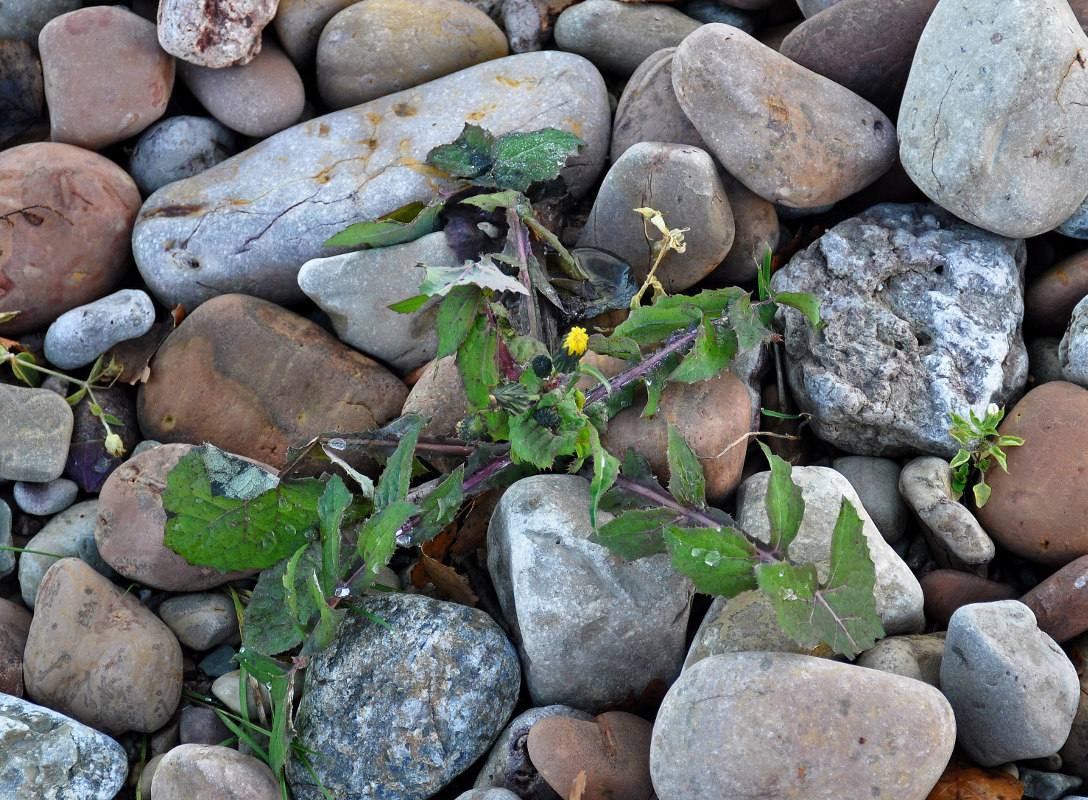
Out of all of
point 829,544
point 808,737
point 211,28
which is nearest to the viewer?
point 808,737

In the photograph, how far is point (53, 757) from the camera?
92.7 inches

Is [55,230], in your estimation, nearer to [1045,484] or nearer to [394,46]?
[394,46]

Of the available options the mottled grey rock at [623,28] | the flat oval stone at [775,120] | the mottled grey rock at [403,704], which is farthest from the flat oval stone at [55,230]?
the flat oval stone at [775,120]

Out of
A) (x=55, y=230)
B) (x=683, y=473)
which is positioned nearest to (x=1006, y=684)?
(x=683, y=473)

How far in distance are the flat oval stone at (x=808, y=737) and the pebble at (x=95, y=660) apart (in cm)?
158

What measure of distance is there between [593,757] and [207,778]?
102 cm

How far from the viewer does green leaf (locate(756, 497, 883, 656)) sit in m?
2.11

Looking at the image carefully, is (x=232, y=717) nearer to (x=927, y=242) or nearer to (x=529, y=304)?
(x=529, y=304)

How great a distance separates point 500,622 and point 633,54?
8.00 ft

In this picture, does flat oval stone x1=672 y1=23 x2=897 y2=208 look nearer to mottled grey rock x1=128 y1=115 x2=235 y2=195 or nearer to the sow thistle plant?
the sow thistle plant

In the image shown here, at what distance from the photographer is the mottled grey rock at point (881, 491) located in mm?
2883

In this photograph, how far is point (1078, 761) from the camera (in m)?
2.33

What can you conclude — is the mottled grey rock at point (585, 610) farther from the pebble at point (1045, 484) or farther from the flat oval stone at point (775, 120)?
the flat oval stone at point (775, 120)

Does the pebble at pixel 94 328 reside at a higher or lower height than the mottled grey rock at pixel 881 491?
higher
